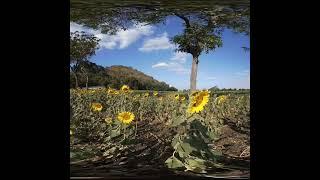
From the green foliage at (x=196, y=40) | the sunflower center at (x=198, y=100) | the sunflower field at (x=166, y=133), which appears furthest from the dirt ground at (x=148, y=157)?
the green foliage at (x=196, y=40)

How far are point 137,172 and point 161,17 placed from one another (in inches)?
37.2

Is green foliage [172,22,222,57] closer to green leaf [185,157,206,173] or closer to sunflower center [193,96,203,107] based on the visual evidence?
sunflower center [193,96,203,107]

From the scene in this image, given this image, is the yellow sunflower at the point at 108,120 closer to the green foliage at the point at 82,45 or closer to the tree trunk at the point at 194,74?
the green foliage at the point at 82,45

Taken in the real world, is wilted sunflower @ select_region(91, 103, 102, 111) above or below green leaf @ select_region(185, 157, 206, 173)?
above

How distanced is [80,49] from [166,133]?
0.73 meters

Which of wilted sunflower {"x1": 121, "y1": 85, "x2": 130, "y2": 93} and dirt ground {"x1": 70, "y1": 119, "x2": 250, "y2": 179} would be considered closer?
dirt ground {"x1": 70, "y1": 119, "x2": 250, "y2": 179}

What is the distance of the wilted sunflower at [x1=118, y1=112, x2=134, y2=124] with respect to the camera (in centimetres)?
296

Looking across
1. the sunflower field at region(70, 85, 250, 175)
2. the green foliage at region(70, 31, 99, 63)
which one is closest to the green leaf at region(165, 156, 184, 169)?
the sunflower field at region(70, 85, 250, 175)

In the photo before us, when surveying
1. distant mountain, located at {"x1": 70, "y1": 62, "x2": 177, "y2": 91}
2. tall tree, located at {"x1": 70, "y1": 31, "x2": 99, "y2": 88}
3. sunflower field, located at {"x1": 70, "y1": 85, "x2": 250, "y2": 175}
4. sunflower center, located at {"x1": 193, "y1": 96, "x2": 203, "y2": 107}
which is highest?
tall tree, located at {"x1": 70, "y1": 31, "x2": 99, "y2": 88}

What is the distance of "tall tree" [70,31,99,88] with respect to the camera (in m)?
2.92

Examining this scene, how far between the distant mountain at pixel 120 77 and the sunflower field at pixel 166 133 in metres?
0.05
